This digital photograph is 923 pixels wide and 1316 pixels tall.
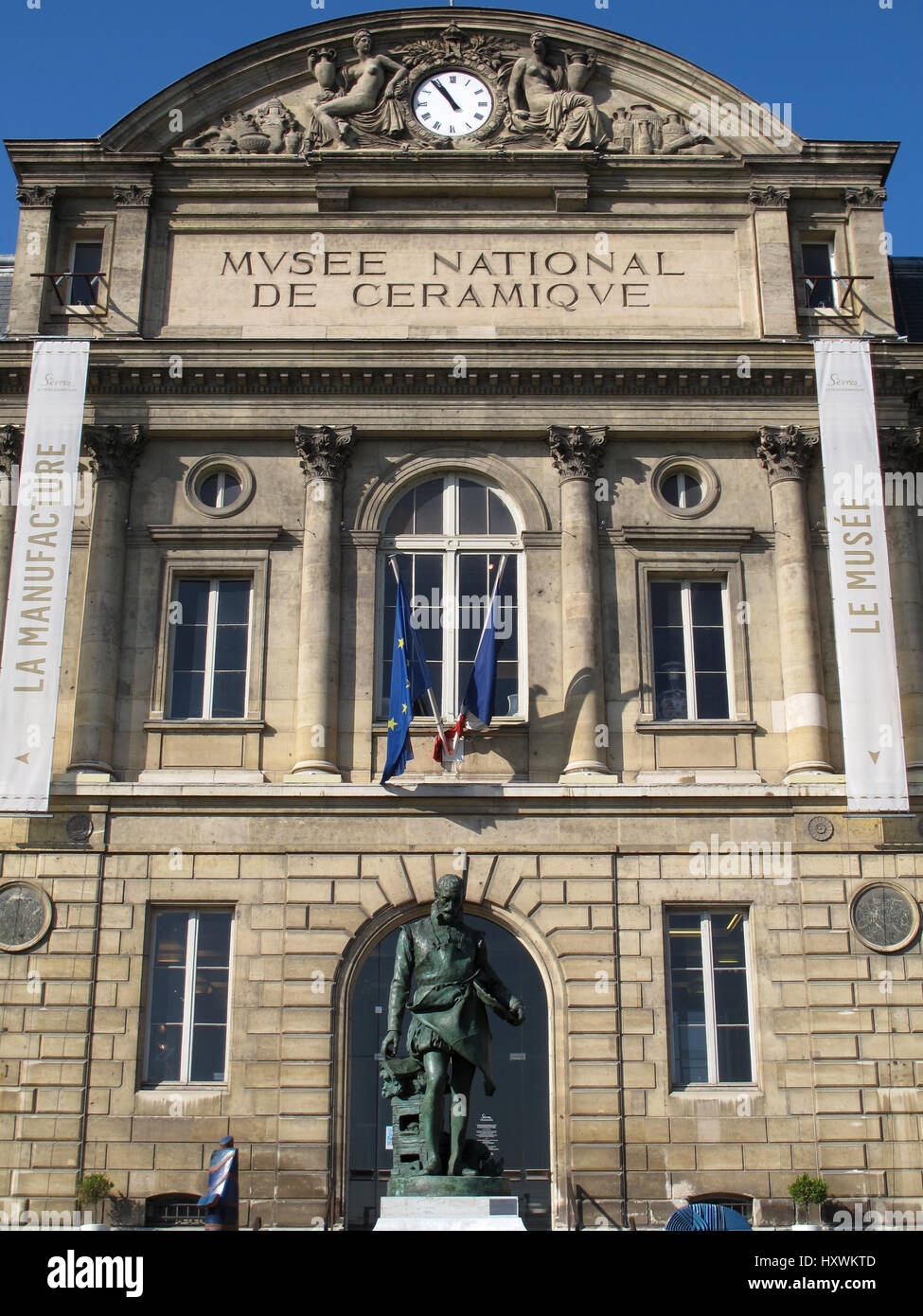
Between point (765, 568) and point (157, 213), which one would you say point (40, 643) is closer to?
point (157, 213)

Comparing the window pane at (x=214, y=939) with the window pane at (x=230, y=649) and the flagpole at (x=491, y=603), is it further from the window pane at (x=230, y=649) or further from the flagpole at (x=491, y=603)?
the flagpole at (x=491, y=603)

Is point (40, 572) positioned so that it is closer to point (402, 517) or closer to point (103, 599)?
point (103, 599)

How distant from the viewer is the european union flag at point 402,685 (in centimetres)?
2236

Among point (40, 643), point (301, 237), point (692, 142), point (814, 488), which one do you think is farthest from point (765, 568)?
point (40, 643)

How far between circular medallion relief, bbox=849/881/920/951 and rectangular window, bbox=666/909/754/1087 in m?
1.77

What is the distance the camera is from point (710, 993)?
72.5 feet

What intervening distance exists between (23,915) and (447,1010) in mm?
8822

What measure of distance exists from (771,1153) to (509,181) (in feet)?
56.3

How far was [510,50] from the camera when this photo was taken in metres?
27.1

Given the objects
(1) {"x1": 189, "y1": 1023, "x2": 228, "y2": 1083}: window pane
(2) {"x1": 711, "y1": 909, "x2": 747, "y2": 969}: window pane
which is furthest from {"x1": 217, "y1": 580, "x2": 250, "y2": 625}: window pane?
(2) {"x1": 711, "y1": 909, "x2": 747, "y2": 969}: window pane

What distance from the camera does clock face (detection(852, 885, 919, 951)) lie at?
870 inches

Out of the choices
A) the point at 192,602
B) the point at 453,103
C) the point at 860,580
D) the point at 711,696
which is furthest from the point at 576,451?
the point at 453,103

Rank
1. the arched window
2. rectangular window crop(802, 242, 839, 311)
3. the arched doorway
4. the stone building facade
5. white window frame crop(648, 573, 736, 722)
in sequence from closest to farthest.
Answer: the stone building facade < white window frame crop(648, 573, 736, 722) < the arched window < the arched doorway < rectangular window crop(802, 242, 839, 311)

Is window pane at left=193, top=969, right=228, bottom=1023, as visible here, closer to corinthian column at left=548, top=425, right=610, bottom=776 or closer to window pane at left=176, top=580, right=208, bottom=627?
window pane at left=176, top=580, right=208, bottom=627
